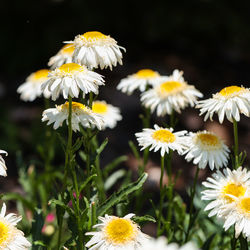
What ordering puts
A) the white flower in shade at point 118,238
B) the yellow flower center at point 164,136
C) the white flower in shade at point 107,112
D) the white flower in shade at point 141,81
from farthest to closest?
1. the white flower in shade at point 107,112
2. the white flower in shade at point 141,81
3. the yellow flower center at point 164,136
4. the white flower in shade at point 118,238

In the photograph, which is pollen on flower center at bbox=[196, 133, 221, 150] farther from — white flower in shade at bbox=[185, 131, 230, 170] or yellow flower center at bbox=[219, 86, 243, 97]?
yellow flower center at bbox=[219, 86, 243, 97]

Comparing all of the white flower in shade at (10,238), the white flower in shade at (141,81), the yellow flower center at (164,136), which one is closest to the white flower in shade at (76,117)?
the yellow flower center at (164,136)

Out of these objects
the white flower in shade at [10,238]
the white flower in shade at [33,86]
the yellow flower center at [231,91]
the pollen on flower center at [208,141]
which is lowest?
the white flower in shade at [10,238]

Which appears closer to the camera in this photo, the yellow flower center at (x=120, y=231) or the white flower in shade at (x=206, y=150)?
the yellow flower center at (x=120, y=231)

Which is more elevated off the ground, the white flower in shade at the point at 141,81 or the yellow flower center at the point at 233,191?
the white flower in shade at the point at 141,81

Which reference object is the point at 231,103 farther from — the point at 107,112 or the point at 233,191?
the point at 107,112

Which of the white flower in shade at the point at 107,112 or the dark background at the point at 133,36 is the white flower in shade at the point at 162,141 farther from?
the dark background at the point at 133,36

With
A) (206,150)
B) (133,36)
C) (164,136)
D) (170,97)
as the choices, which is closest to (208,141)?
(206,150)

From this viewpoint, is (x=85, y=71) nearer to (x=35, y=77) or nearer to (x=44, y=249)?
(x=44, y=249)
